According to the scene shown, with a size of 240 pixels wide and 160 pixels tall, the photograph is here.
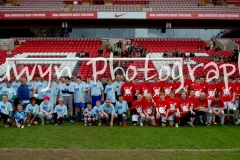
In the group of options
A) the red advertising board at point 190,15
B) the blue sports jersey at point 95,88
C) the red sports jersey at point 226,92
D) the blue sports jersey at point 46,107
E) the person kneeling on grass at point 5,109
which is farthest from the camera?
the red advertising board at point 190,15

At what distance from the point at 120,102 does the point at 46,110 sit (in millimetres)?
2558

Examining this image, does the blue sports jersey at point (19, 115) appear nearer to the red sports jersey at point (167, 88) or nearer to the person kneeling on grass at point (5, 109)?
the person kneeling on grass at point (5, 109)

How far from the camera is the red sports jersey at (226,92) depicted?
32.0ft

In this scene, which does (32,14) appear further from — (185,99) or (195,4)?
(185,99)

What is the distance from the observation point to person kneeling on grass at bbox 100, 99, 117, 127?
9.12m

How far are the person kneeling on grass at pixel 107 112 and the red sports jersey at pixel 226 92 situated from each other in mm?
3905

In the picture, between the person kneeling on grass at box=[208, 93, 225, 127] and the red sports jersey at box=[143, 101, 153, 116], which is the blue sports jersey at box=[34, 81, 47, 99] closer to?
the red sports jersey at box=[143, 101, 153, 116]

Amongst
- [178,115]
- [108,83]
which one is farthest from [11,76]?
[178,115]

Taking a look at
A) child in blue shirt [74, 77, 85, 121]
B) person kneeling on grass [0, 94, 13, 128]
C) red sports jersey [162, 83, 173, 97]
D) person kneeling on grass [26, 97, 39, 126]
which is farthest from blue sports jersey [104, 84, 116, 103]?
person kneeling on grass [0, 94, 13, 128]

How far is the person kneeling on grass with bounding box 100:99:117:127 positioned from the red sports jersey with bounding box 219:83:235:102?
3905mm

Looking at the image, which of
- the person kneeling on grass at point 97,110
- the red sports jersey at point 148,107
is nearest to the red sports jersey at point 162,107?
the red sports jersey at point 148,107

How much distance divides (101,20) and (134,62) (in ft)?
49.9

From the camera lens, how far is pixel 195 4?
94.5ft

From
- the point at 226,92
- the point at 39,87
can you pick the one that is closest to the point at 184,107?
→ the point at 226,92
